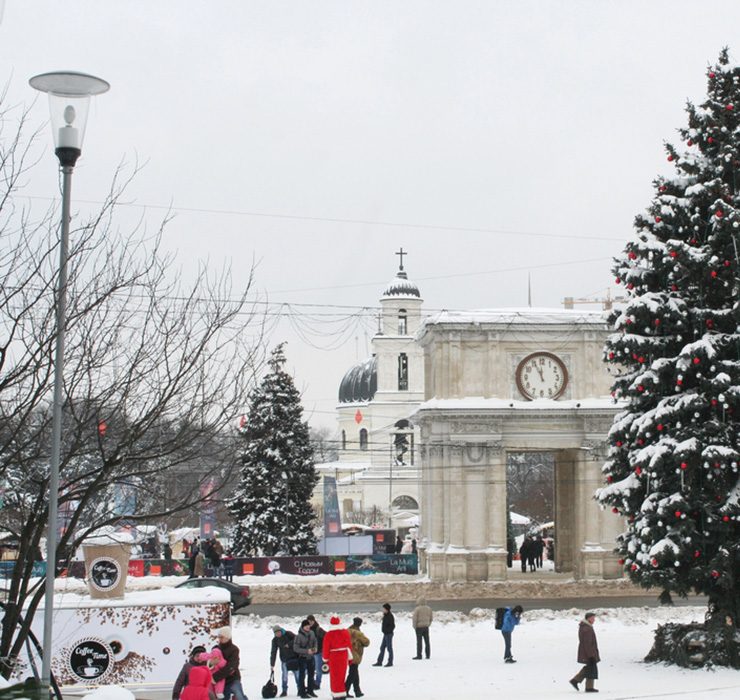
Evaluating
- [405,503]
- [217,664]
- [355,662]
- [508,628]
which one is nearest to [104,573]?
[217,664]

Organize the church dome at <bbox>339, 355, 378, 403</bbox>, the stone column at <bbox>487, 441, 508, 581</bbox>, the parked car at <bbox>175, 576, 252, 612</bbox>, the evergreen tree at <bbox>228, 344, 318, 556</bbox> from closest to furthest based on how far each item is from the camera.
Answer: the parked car at <bbox>175, 576, 252, 612</bbox>, the stone column at <bbox>487, 441, 508, 581</bbox>, the evergreen tree at <bbox>228, 344, 318, 556</bbox>, the church dome at <bbox>339, 355, 378, 403</bbox>

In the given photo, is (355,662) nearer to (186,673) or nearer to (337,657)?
(337,657)

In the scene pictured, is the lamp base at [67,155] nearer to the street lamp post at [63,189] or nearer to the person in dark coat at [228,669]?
the street lamp post at [63,189]

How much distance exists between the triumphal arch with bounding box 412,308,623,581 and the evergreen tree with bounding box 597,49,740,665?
1954 cm

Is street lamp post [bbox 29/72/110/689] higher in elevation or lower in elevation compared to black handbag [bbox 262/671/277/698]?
higher

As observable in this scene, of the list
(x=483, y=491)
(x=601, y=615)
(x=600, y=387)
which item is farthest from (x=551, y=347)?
(x=601, y=615)

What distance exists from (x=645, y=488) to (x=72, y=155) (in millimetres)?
15199

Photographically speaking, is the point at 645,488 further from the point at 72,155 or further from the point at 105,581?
the point at 72,155

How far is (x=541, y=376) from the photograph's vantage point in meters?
44.1

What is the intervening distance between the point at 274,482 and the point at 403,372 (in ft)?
194

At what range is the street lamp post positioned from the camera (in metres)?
9.86

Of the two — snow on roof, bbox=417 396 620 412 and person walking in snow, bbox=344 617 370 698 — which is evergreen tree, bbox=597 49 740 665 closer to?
person walking in snow, bbox=344 617 370 698

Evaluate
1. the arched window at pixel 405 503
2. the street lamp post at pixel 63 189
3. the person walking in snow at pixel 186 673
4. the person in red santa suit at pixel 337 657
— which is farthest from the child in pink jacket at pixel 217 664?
the arched window at pixel 405 503

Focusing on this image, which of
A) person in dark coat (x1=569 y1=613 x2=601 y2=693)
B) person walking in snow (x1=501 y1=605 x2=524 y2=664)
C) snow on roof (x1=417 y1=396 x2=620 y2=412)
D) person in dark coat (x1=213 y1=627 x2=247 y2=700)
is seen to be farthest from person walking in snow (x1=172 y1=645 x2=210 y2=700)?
snow on roof (x1=417 y1=396 x2=620 y2=412)
